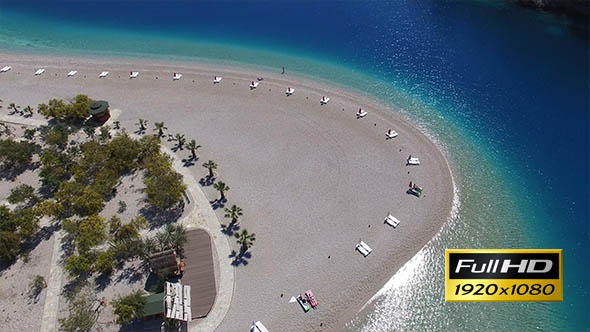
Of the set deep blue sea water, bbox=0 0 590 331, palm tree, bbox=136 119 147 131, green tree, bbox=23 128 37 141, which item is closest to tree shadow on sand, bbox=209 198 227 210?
palm tree, bbox=136 119 147 131

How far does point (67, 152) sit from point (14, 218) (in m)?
16.0

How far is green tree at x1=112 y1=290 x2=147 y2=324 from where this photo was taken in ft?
135

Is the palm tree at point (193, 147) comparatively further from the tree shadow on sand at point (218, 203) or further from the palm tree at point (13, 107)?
the palm tree at point (13, 107)

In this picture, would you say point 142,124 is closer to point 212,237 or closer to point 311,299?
point 212,237

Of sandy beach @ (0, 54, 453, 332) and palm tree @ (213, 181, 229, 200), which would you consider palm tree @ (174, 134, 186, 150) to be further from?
palm tree @ (213, 181, 229, 200)

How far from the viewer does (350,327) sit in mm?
43688

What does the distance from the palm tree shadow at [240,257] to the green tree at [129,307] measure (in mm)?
12097

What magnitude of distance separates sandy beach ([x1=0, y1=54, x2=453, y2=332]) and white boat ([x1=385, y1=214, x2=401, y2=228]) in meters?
0.70

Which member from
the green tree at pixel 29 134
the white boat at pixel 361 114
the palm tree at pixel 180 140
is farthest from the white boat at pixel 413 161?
the green tree at pixel 29 134

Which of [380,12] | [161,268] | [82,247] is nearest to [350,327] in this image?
[161,268]

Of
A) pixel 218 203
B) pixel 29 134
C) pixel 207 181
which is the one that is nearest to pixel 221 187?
pixel 218 203

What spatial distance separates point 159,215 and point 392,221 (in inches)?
1409

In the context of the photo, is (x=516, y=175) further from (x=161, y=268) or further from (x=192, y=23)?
(x=192, y=23)

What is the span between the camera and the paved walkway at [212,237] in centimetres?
4338
